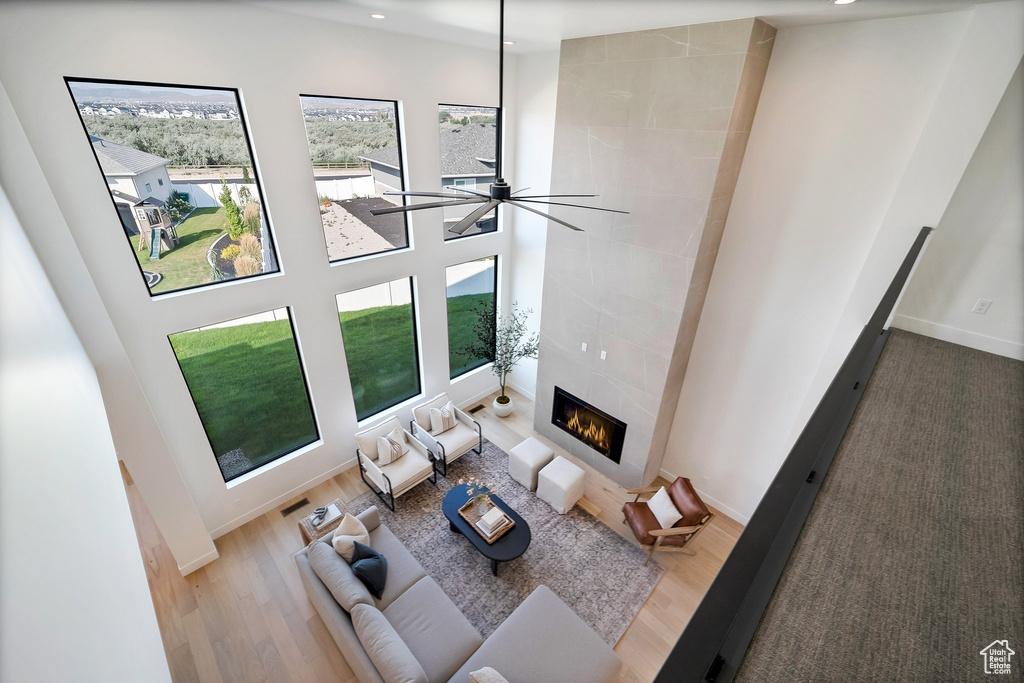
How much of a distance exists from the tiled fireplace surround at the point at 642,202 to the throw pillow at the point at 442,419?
1603mm

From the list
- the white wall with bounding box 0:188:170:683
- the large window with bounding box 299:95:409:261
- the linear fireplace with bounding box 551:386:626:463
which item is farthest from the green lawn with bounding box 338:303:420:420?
the white wall with bounding box 0:188:170:683

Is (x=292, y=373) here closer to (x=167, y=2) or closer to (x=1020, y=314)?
(x=167, y=2)

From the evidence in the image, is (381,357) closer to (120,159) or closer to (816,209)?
(120,159)

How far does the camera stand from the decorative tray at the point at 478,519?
4355 millimetres

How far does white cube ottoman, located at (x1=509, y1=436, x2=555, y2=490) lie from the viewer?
529 centimetres

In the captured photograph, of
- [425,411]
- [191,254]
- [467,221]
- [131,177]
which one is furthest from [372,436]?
[467,221]

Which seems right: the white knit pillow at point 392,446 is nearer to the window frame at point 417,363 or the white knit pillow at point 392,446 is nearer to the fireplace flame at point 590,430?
the window frame at point 417,363

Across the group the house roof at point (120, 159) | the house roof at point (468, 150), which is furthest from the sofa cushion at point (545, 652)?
the house roof at point (468, 150)

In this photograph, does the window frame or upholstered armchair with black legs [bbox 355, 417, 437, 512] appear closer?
upholstered armchair with black legs [bbox 355, 417, 437, 512]

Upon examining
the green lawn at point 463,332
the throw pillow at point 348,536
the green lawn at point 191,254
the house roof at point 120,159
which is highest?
the house roof at point 120,159

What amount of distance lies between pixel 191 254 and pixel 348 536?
2.95 metres

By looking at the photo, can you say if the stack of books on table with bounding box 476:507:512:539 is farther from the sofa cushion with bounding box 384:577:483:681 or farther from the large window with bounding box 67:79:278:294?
the large window with bounding box 67:79:278:294

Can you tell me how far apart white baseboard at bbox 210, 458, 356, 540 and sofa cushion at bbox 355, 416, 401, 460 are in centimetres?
53

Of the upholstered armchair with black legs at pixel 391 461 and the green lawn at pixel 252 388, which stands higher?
the green lawn at pixel 252 388
